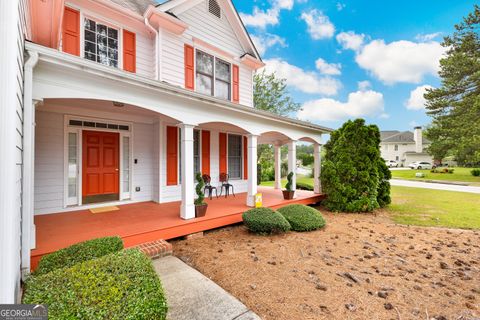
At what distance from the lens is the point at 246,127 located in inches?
237

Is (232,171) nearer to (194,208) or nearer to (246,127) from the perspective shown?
(246,127)

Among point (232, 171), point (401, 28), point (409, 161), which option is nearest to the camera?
point (232, 171)

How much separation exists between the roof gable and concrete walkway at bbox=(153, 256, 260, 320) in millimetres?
6925

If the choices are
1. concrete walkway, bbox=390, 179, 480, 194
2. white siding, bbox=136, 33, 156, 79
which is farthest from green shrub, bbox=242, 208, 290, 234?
concrete walkway, bbox=390, 179, 480, 194

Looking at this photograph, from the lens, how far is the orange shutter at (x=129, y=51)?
6.00 metres

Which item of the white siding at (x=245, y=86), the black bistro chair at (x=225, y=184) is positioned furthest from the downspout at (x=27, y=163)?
the white siding at (x=245, y=86)

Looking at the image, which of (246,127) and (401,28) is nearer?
(246,127)

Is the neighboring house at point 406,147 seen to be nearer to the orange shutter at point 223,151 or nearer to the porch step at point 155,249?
the orange shutter at point 223,151

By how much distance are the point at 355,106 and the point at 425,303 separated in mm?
36192

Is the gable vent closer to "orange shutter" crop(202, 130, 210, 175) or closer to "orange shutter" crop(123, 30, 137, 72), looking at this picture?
"orange shutter" crop(123, 30, 137, 72)

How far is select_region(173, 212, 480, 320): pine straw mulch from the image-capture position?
2.49 metres

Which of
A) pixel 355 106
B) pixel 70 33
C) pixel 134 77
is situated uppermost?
pixel 355 106

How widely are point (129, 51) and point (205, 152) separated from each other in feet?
12.2

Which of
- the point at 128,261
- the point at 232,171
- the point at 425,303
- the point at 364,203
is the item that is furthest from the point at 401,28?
the point at 128,261
